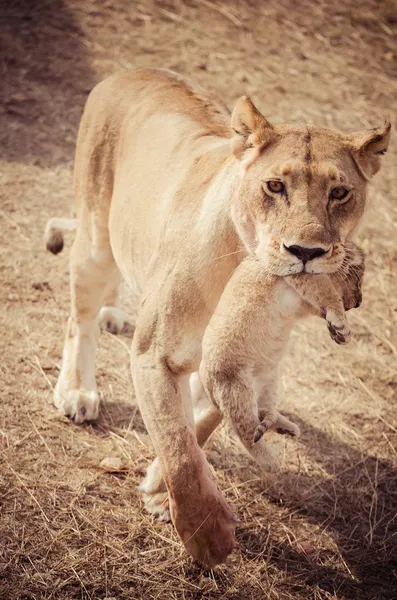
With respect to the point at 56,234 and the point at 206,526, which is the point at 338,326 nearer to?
the point at 206,526

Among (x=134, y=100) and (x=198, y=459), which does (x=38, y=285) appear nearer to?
(x=134, y=100)

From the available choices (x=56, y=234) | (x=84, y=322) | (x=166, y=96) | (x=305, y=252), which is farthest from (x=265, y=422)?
(x=56, y=234)

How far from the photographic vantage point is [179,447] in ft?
8.76

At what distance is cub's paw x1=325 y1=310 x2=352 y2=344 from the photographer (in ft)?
7.39

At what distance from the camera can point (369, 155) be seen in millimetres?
2684

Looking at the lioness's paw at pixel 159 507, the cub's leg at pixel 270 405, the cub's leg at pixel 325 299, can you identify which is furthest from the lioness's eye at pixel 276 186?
the lioness's paw at pixel 159 507

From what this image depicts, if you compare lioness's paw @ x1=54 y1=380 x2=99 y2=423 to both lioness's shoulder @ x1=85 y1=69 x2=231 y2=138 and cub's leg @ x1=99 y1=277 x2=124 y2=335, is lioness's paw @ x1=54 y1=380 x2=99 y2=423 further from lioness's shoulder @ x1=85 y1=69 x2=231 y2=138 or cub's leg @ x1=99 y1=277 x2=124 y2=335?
lioness's shoulder @ x1=85 y1=69 x2=231 y2=138

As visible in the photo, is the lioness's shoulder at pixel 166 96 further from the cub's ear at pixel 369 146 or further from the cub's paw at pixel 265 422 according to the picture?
the cub's paw at pixel 265 422

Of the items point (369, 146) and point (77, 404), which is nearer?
point (369, 146)

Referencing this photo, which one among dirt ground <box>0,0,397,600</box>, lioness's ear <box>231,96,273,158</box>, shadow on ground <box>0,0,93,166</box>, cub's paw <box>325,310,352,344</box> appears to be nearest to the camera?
cub's paw <box>325,310,352,344</box>

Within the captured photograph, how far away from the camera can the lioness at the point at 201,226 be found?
2447 millimetres

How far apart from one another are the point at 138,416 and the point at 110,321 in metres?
0.77

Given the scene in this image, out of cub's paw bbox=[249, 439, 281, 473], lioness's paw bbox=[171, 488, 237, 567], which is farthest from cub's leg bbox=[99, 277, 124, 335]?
cub's paw bbox=[249, 439, 281, 473]

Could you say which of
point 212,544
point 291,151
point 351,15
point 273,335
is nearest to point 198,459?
point 212,544
